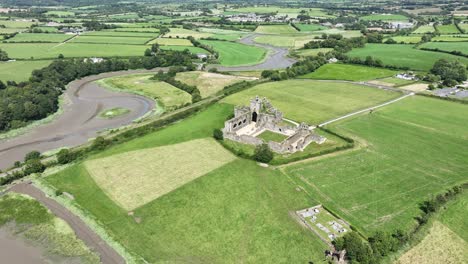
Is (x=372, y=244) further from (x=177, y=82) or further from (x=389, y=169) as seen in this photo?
(x=177, y=82)

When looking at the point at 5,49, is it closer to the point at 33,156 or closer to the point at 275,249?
the point at 33,156

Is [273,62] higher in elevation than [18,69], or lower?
lower

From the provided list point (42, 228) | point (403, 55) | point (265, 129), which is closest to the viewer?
point (42, 228)

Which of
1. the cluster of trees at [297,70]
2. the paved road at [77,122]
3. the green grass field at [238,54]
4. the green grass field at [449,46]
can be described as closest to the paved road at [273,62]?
the green grass field at [238,54]

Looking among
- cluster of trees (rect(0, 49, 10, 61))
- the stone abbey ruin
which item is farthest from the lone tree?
cluster of trees (rect(0, 49, 10, 61))

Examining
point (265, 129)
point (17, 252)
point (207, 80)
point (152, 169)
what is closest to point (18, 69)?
point (207, 80)

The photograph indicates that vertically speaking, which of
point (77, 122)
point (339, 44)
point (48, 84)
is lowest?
point (77, 122)

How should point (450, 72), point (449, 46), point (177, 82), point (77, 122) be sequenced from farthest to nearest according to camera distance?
point (449, 46) → point (177, 82) → point (450, 72) → point (77, 122)
